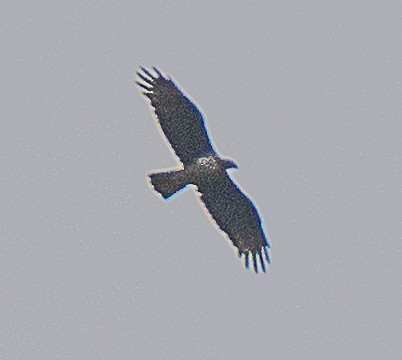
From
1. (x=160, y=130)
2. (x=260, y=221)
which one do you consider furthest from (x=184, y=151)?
(x=260, y=221)

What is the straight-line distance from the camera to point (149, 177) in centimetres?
2486

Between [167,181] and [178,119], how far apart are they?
120cm

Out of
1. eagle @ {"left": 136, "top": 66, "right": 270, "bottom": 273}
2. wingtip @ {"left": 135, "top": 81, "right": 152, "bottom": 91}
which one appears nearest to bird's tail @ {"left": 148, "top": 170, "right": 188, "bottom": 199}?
eagle @ {"left": 136, "top": 66, "right": 270, "bottom": 273}

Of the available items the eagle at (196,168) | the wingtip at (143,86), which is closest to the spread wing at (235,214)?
the eagle at (196,168)

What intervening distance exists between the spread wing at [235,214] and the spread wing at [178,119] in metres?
0.67

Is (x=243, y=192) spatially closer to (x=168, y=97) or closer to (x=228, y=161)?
(x=228, y=161)

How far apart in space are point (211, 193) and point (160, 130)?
164cm

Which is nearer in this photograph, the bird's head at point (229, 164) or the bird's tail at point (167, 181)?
the bird's tail at point (167, 181)

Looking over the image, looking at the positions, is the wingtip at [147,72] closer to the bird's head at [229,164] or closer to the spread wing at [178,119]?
the spread wing at [178,119]

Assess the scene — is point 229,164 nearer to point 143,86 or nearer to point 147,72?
point 143,86

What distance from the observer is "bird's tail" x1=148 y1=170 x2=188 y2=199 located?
24.8 meters

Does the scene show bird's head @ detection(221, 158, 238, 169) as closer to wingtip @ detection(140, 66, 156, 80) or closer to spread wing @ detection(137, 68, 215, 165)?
spread wing @ detection(137, 68, 215, 165)

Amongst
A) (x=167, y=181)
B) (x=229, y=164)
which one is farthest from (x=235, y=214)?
(x=167, y=181)

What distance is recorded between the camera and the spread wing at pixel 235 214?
82.9 ft
